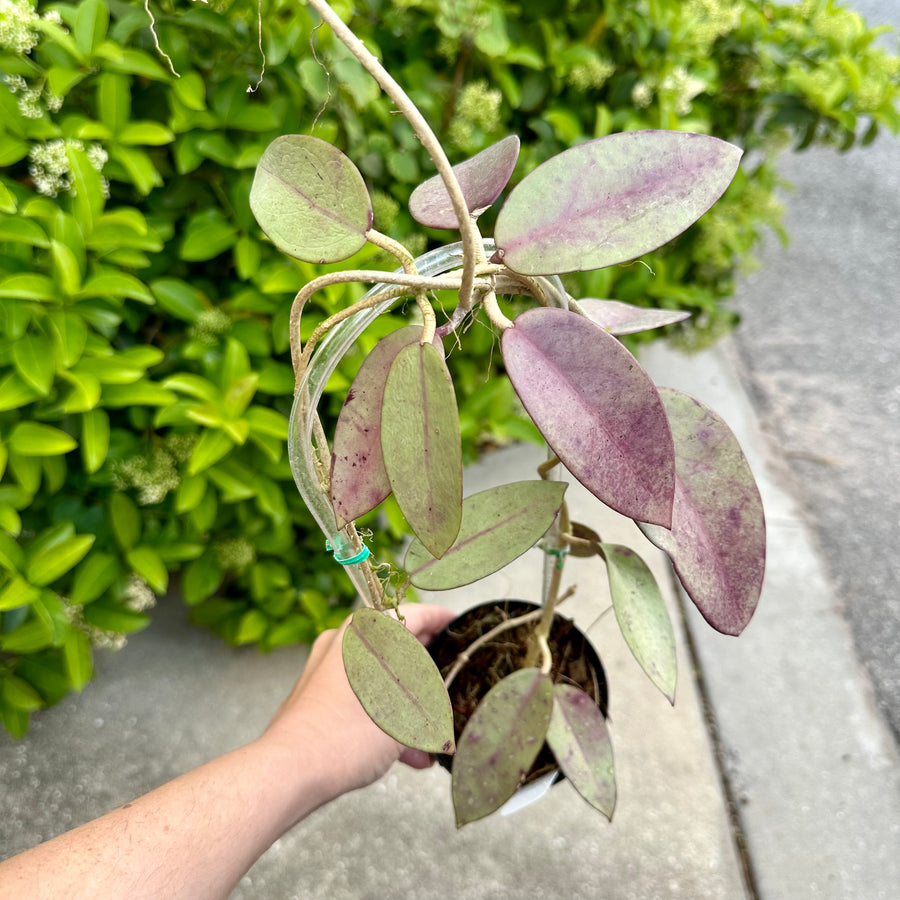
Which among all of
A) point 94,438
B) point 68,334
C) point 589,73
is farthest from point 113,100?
point 589,73

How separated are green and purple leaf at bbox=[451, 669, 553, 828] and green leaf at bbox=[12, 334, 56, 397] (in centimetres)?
54

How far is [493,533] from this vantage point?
1.90ft

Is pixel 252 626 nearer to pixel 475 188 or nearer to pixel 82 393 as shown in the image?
pixel 82 393

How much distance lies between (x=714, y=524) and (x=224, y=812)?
0.49 m

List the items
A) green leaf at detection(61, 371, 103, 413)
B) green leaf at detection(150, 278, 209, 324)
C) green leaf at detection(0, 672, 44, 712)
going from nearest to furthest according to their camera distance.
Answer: green leaf at detection(61, 371, 103, 413) → green leaf at detection(150, 278, 209, 324) → green leaf at detection(0, 672, 44, 712)

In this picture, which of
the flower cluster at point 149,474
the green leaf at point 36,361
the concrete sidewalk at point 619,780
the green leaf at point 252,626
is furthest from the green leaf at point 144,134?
the concrete sidewalk at point 619,780

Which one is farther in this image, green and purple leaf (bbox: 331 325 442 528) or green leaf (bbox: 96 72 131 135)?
green leaf (bbox: 96 72 131 135)

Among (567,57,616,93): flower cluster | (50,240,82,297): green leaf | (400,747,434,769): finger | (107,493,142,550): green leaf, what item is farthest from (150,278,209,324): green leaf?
(567,57,616,93): flower cluster

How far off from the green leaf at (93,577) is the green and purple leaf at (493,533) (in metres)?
0.49

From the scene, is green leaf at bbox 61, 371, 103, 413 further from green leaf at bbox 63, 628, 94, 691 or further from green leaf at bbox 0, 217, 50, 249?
green leaf at bbox 63, 628, 94, 691

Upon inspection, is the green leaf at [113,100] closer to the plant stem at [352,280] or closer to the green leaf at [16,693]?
the plant stem at [352,280]

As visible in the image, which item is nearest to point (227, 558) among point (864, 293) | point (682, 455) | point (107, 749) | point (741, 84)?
point (107, 749)

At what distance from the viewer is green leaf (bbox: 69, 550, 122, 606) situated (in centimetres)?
88

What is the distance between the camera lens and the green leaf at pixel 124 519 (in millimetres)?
890
